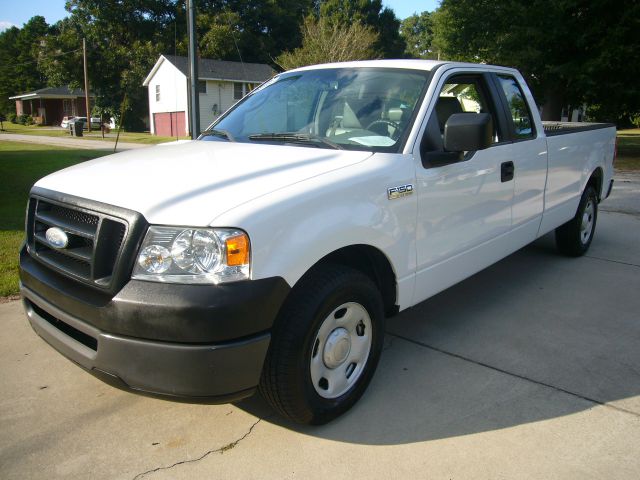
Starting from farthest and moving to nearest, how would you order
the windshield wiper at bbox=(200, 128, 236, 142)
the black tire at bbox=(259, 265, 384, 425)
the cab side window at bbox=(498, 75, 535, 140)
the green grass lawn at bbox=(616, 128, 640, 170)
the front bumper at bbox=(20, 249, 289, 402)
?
the green grass lawn at bbox=(616, 128, 640, 170)
the cab side window at bbox=(498, 75, 535, 140)
the windshield wiper at bbox=(200, 128, 236, 142)
the black tire at bbox=(259, 265, 384, 425)
the front bumper at bbox=(20, 249, 289, 402)

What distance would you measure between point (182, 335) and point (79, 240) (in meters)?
0.84

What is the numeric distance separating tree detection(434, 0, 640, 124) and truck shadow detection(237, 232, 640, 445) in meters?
14.2

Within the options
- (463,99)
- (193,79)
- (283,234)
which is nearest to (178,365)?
(283,234)

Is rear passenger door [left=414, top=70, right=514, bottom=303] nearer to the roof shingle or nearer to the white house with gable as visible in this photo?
the roof shingle

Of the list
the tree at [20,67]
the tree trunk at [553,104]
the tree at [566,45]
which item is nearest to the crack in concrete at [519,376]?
the tree at [566,45]

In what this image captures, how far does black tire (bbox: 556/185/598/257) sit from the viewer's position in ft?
19.2

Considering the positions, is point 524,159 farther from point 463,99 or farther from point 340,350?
point 340,350

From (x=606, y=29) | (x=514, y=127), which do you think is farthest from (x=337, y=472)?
(x=606, y=29)

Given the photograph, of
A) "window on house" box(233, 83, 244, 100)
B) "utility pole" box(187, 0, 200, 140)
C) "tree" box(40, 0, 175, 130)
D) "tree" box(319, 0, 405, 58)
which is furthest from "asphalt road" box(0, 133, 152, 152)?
"tree" box(319, 0, 405, 58)

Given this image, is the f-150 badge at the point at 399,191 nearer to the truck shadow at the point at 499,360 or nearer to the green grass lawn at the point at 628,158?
the truck shadow at the point at 499,360

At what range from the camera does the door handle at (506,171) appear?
4016mm

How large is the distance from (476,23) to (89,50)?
3999cm

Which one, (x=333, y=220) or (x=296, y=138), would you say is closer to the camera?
(x=333, y=220)

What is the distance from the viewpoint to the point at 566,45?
1831 cm
